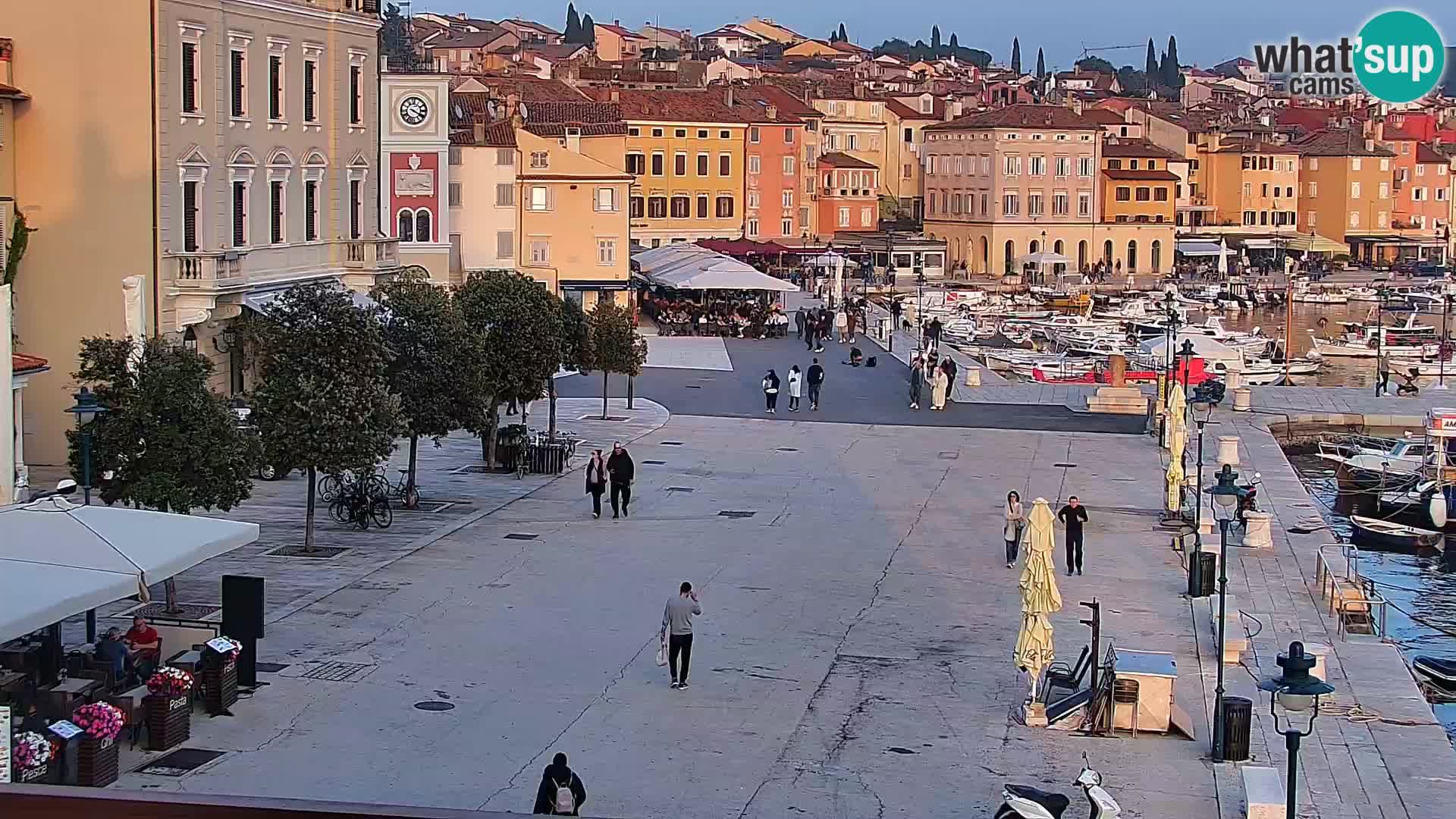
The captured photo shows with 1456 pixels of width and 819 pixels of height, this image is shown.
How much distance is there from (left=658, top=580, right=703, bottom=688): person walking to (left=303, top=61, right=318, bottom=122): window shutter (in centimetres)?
2100

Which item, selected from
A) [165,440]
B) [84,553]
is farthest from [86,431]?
[84,553]

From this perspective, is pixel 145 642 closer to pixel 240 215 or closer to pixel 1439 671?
pixel 1439 671

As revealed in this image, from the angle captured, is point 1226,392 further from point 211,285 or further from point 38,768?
point 38,768

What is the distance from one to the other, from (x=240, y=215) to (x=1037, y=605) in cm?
2063

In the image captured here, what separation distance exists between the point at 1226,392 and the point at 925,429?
11808 millimetres

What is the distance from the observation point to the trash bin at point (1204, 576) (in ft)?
72.3

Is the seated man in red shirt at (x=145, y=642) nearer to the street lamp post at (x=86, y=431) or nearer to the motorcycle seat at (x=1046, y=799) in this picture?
the street lamp post at (x=86, y=431)

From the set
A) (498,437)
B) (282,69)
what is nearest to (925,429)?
(498,437)

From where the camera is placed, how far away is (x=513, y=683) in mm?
17156

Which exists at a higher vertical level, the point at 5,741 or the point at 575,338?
the point at 575,338

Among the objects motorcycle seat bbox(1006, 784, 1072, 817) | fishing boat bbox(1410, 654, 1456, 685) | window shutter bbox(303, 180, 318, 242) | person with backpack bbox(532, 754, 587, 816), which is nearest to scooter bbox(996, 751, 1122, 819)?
motorcycle seat bbox(1006, 784, 1072, 817)

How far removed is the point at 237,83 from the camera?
32.9 meters

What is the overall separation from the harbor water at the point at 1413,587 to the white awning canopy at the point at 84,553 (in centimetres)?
1212

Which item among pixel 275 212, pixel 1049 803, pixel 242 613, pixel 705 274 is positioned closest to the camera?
pixel 1049 803
